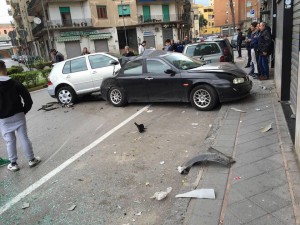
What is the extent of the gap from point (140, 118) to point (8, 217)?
4265 millimetres

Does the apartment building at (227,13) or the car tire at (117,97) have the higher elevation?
the apartment building at (227,13)

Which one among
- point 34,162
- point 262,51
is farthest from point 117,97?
point 262,51

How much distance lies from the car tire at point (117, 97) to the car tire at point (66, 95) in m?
1.98

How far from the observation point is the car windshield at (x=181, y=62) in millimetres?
7980

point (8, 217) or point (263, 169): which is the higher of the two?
point (263, 169)

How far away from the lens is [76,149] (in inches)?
236

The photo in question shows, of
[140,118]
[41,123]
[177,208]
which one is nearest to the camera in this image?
[177,208]

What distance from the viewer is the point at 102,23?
142 feet

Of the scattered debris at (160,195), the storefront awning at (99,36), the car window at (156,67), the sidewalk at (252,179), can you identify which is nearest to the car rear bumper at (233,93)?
the sidewalk at (252,179)

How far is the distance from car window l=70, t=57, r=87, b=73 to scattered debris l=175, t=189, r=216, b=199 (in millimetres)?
7658

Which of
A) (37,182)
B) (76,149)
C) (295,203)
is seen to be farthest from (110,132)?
(295,203)

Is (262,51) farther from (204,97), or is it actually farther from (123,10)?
(123,10)

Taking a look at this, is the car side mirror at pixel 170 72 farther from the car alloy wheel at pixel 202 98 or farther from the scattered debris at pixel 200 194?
the scattered debris at pixel 200 194

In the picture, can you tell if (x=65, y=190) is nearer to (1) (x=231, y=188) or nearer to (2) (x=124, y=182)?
(2) (x=124, y=182)
